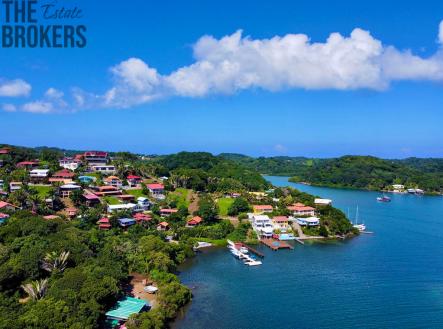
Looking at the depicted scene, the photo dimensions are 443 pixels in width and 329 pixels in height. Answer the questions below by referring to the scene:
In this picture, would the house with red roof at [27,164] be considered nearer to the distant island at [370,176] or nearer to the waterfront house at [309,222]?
the waterfront house at [309,222]

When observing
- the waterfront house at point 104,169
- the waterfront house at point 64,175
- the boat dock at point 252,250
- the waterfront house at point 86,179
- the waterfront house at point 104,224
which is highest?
the waterfront house at point 104,169

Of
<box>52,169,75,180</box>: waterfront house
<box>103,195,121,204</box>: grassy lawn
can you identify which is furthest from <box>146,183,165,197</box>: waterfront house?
<box>52,169,75,180</box>: waterfront house

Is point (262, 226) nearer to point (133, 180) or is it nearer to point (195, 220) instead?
point (195, 220)

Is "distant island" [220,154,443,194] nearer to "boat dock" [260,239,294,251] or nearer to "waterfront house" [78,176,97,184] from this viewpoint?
"boat dock" [260,239,294,251]

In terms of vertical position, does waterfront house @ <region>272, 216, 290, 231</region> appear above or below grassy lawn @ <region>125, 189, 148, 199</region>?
below

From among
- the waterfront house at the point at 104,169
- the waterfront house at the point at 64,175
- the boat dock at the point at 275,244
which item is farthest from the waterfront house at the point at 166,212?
the waterfront house at the point at 104,169

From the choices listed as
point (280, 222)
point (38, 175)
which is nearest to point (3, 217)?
point (38, 175)
